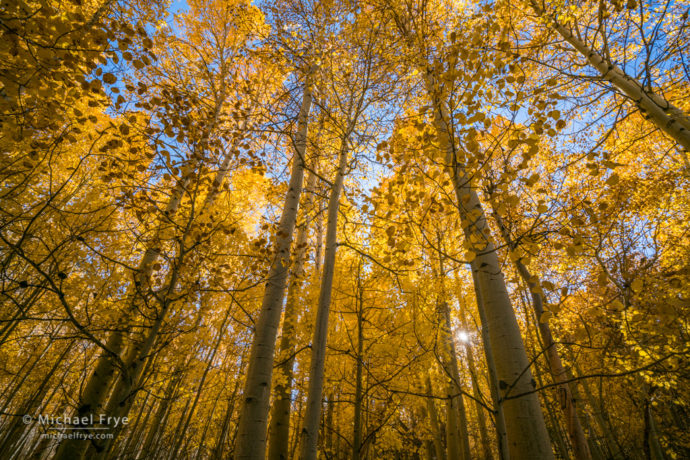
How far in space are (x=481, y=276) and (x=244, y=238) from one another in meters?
6.58

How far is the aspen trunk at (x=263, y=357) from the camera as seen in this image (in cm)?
233

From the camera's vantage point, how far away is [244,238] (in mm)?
7688

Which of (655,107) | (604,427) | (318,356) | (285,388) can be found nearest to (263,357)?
(318,356)

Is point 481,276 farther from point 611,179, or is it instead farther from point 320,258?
point 320,258

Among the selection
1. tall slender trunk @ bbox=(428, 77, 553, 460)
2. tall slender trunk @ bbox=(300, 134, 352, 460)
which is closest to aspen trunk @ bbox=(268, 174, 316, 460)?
tall slender trunk @ bbox=(300, 134, 352, 460)

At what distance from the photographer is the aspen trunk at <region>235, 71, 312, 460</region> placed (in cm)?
233

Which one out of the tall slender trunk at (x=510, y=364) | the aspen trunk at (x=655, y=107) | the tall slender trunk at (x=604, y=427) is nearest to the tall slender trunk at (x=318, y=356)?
the tall slender trunk at (x=510, y=364)

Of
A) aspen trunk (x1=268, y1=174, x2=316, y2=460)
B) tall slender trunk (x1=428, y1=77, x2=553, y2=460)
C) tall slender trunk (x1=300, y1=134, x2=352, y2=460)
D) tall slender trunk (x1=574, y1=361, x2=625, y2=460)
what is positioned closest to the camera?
tall slender trunk (x1=428, y1=77, x2=553, y2=460)

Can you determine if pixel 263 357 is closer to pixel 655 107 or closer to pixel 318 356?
pixel 318 356

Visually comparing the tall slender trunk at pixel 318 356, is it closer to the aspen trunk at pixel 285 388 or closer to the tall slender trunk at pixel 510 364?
the aspen trunk at pixel 285 388

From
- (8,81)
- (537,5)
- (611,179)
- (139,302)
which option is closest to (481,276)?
(611,179)

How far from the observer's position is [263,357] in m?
2.68

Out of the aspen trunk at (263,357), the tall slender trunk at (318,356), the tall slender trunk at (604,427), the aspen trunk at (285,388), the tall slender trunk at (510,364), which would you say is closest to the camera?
the tall slender trunk at (510,364)

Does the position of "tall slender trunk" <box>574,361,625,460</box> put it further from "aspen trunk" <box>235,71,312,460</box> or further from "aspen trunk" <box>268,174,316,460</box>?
"aspen trunk" <box>235,71,312,460</box>
